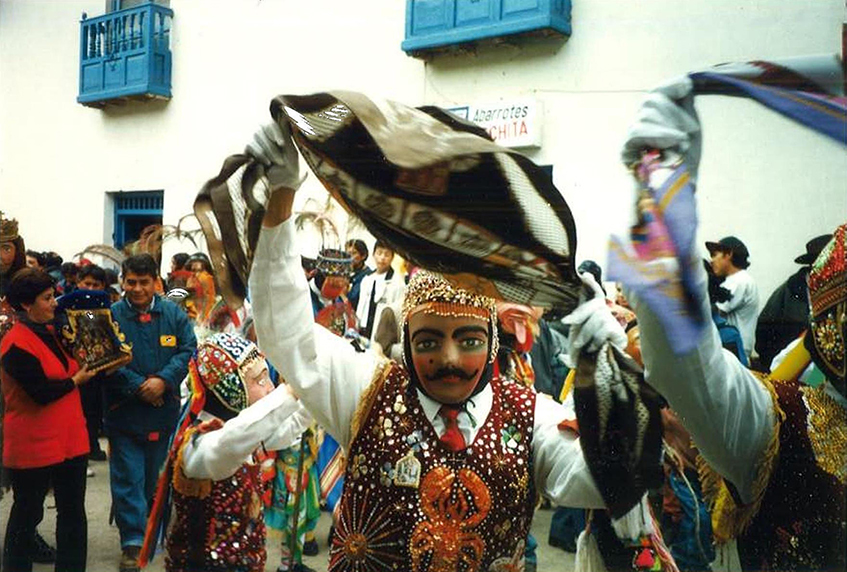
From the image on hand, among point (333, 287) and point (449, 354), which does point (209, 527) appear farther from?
point (333, 287)

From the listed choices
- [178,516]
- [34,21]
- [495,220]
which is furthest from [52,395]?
[495,220]

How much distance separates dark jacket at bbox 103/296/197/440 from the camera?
383 centimetres

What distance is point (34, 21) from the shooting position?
2447 millimetres

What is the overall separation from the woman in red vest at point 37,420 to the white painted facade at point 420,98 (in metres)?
0.38

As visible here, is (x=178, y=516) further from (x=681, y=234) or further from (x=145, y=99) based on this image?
(x=681, y=234)

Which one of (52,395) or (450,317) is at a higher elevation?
(450,317)

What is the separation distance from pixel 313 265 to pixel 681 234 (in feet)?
10.8

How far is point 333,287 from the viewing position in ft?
14.2

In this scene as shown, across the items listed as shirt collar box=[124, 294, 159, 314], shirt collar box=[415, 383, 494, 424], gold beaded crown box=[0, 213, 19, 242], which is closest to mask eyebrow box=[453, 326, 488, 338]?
shirt collar box=[415, 383, 494, 424]

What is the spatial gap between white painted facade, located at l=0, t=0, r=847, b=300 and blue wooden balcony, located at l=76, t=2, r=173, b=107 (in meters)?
0.05

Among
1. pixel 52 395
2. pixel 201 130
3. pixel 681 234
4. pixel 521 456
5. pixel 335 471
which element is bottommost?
pixel 335 471

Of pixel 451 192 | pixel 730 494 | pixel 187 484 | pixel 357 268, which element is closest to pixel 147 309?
pixel 357 268

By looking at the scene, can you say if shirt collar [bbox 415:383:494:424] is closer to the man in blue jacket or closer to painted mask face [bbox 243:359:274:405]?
painted mask face [bbox 243:359:274:405]

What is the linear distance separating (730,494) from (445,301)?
0.64 meters
